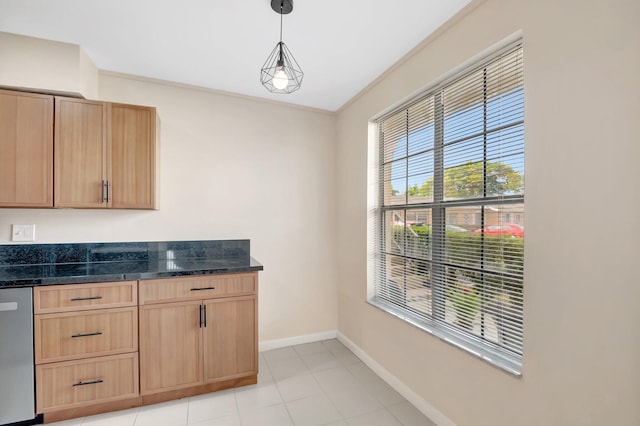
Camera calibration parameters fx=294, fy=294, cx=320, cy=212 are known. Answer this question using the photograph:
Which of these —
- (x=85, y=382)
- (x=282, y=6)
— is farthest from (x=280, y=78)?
(x=85, y=382)

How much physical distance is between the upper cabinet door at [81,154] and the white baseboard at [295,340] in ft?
6.30

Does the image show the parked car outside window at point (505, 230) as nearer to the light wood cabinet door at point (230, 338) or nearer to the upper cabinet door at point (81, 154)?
the light wood cabinet door at point (230, 338)

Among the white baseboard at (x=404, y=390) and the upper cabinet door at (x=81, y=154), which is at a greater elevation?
the upper cabinet door at (x=81, y=154)

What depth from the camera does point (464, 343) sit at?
1759 millimetres

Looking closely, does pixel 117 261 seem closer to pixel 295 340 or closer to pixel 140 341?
pixel 140 341

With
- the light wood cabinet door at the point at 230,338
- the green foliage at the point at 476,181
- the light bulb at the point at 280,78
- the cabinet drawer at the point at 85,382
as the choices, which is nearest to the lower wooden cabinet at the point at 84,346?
the cabinet drawer at the point at 85,382

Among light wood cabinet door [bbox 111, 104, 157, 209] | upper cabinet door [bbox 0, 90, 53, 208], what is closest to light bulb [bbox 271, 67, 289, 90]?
light wood cabinet door [bbox 111, 104, 157, 209]

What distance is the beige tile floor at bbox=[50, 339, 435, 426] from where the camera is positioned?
6.34 feet

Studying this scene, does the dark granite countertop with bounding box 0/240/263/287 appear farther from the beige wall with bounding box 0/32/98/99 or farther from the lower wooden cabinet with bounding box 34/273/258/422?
the beige wall with bounding box 0/32/98/99

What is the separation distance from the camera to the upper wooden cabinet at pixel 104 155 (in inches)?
83.1

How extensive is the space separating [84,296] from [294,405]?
160 centimetres

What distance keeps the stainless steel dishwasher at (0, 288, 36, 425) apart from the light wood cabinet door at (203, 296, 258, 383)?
3.33ft

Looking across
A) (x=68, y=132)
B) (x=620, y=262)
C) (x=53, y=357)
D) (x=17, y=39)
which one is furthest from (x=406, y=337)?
(x=17, y=39)

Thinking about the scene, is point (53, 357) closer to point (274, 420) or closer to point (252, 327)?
point (252, 327)
